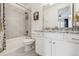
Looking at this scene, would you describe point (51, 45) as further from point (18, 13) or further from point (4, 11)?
point (4, 11)

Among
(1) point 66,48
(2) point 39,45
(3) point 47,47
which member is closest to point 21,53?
(2) point 39,45

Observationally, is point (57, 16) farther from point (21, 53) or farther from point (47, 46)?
point (21, 53)

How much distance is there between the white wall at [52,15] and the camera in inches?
58.9

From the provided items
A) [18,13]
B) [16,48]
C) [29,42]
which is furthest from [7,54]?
[18,13]

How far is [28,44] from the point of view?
1546 millimetres

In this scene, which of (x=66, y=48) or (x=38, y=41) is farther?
(x=38, y=41)

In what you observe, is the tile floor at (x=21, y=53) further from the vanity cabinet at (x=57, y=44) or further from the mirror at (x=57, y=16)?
the mirror at (x=57, y=16)

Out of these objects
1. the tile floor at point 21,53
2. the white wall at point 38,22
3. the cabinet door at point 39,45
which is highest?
the white wall at point 38,22

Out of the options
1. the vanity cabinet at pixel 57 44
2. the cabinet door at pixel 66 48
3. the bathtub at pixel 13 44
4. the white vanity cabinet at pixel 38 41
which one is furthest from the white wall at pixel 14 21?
the cabinet door at pixel 66 48

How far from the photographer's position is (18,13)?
1521mm

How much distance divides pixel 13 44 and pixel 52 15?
68 centimetres

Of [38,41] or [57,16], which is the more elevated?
[57,16]

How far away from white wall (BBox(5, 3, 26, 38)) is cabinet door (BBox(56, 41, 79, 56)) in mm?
533

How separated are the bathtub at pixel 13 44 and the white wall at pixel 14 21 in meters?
0.06
